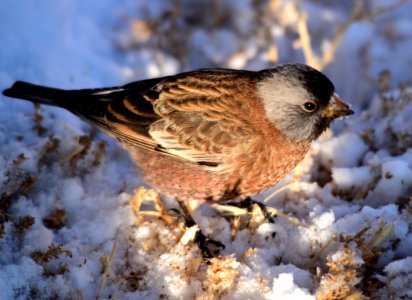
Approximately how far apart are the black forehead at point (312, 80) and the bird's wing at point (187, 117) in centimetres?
36

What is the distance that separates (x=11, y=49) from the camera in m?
4.50

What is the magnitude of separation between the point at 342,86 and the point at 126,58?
7.59 ft

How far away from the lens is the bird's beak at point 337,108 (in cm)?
360

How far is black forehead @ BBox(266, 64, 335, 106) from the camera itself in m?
3.52

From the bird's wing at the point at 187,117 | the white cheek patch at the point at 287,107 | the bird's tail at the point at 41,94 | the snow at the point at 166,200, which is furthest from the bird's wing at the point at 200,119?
the bird's tail at the point at 41,94

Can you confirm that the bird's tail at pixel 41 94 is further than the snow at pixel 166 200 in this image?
Yes

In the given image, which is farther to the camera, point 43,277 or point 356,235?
point 356,235

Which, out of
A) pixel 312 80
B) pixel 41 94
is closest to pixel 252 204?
pixel 312 80

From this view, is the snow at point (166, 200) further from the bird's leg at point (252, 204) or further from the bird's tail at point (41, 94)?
the bird's tail at point (41, 94)

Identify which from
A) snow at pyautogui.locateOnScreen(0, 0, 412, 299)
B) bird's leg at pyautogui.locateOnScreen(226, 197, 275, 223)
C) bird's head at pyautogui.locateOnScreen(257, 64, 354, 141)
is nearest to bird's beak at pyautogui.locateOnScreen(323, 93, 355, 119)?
bird's head at pyautogui.locateOnScreen(257, 64, 354, 141)

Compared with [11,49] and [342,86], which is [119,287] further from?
[342,86]

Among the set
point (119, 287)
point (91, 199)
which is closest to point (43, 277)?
point (119, 287)

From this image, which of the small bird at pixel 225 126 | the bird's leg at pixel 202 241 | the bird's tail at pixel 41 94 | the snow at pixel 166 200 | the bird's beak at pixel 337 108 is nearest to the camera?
the snow at pixel 166 200

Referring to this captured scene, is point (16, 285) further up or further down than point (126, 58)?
further down
